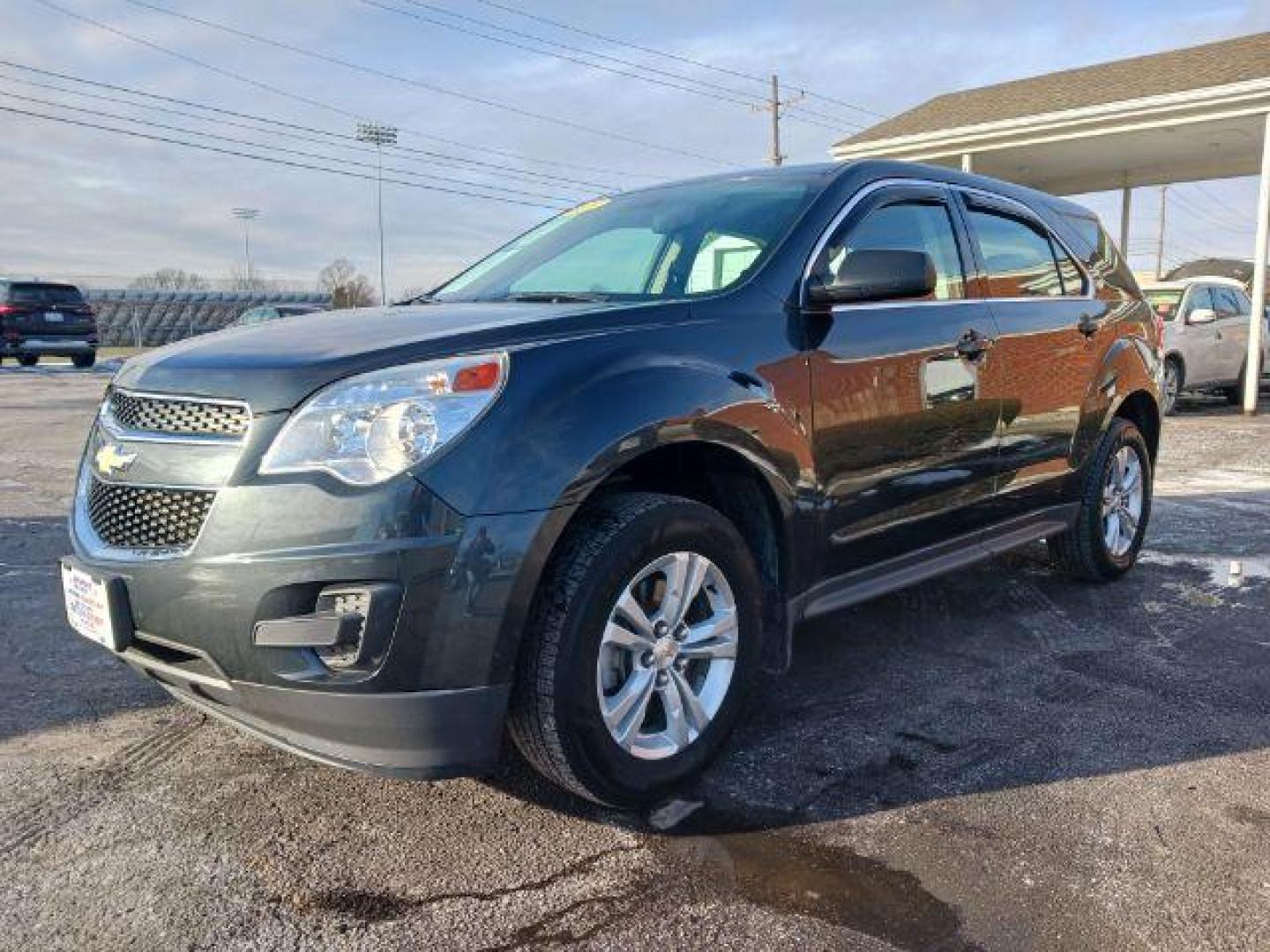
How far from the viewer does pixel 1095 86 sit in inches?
622

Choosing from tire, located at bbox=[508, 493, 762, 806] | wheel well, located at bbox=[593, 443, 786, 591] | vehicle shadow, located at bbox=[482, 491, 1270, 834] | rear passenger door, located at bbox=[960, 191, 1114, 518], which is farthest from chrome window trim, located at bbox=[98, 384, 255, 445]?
rear passenger door, located at bbox=[960, 191, 1114, 518]

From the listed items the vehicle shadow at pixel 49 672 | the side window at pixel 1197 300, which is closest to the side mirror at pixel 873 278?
the vehicle shadow at pixel 49 672

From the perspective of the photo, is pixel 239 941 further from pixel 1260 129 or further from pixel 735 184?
pixel 1260 129

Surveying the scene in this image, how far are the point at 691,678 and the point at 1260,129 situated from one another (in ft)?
50.8

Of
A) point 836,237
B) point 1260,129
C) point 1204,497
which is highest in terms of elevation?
point 1260,129

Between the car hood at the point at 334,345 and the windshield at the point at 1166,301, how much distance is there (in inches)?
469

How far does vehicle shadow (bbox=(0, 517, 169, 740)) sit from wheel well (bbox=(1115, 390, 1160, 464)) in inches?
173

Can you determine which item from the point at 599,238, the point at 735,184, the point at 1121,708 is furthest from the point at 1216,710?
the point at 599,238

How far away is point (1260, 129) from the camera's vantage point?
572 inches

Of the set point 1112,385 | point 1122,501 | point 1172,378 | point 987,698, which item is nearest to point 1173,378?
point 1172,378

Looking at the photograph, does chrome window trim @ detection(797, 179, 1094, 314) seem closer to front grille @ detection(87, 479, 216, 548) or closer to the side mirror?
the side mirror

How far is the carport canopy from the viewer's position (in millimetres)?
13422

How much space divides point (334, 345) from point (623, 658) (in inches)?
41.9

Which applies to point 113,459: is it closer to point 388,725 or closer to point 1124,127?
point 388,725
